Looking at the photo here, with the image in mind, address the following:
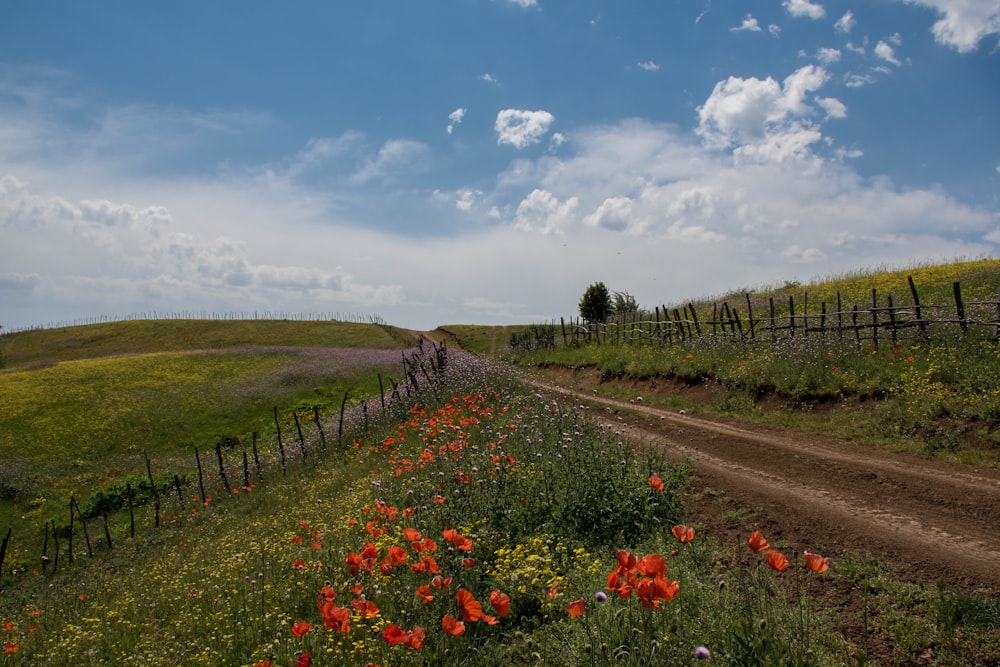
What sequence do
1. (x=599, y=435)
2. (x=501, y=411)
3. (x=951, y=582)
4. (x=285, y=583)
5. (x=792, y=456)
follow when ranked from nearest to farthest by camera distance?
1. (x=951, y=582)
2. (x=285, y=583)
3. (x=599, y=435)
4. (x=792, y=456)
5. (x=501, y=411)

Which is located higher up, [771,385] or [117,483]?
[771,385]

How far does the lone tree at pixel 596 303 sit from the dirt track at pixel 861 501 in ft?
164

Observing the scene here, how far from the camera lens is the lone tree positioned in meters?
60.5

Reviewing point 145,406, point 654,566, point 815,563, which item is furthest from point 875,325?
point 145,406

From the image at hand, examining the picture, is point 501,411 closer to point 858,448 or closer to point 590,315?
point 858,448

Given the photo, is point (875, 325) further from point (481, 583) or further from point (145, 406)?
point (145, 406)

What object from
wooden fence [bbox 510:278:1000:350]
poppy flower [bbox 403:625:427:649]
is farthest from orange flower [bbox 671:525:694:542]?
wooden fence [bbox 510:278:1000:350]

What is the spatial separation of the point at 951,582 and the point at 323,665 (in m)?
4.85

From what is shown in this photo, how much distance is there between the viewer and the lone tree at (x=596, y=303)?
198 feet

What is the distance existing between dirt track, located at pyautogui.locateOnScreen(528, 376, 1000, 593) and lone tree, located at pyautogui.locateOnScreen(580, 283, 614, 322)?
50.0m

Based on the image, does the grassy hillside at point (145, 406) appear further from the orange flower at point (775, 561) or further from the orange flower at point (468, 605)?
the orange flower at point (775, 561)

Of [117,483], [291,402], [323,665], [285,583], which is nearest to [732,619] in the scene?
[323,665]

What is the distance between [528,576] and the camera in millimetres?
4746

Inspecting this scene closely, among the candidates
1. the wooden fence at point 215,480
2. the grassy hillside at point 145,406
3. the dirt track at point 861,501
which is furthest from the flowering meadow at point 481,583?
the grassy hillside at point 145,406
